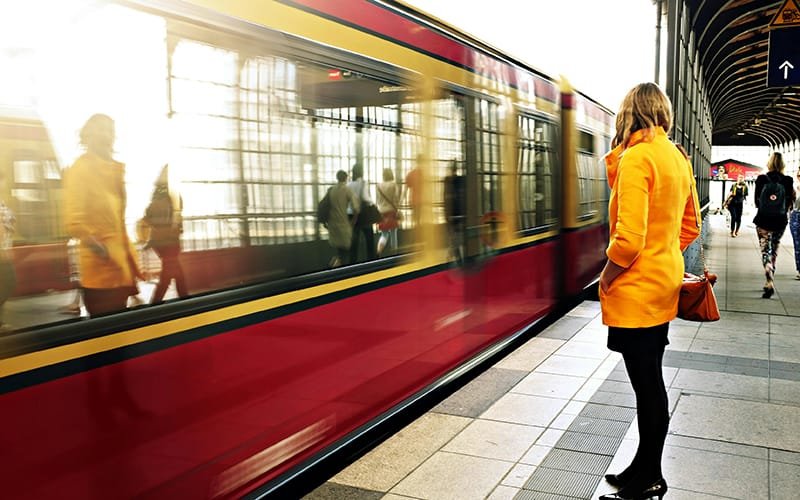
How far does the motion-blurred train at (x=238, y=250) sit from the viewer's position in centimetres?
261

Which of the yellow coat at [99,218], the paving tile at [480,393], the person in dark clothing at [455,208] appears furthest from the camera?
the person in dark clothing at [455,208]

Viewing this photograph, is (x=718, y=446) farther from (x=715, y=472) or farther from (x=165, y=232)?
(x=165, y=232)

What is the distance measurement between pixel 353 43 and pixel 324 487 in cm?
234

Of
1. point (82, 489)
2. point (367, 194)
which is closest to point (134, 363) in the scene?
point (82, 489)

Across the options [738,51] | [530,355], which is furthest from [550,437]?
[738,51]

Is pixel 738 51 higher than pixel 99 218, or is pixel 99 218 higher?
pixel 738 51

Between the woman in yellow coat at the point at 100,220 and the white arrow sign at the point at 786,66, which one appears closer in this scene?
the woman in yellow coat at the point at 100,220

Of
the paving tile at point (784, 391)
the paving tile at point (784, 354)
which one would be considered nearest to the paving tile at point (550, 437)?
the paving tile at point (784, 391)

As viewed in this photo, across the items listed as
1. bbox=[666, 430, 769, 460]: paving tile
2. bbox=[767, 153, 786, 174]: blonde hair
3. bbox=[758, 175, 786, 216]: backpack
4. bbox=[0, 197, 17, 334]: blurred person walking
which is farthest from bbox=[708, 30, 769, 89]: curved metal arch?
bbox=[0, 197, 17, 334]: blurred person walking

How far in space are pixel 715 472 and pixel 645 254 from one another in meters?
1.39

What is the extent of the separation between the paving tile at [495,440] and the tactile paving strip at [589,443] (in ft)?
0.58

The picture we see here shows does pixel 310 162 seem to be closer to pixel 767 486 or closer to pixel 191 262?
pixel 191 262

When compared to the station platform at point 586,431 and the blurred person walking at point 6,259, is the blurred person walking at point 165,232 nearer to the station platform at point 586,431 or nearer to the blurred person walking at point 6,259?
the blurred person walking at point 6,259

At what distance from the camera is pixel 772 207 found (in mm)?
11172
